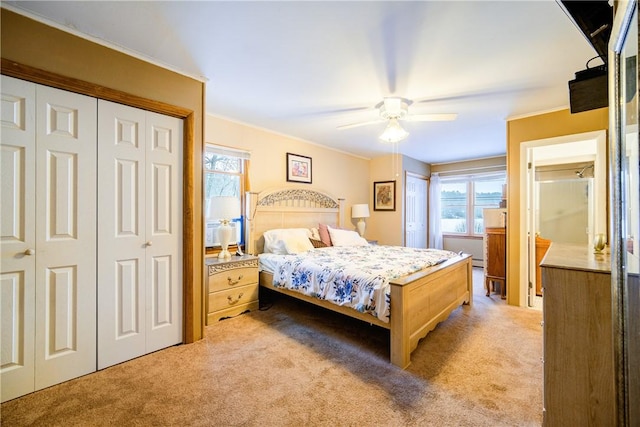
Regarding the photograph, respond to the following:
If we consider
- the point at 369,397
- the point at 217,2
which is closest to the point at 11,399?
the point at 369,397

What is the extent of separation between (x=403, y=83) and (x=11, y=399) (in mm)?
3690

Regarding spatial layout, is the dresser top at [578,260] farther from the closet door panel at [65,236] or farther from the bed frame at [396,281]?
the closet door panel at [65,236]

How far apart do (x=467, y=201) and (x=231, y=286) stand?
562 cm

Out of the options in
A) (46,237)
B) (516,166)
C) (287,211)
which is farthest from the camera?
(287,211)

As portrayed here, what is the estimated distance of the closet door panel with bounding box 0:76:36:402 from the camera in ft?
5.38

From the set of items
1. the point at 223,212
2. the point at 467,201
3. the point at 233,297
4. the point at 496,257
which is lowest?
the point at 233,297

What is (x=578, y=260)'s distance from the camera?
140cm

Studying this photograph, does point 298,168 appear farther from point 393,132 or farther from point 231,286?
point 231,286

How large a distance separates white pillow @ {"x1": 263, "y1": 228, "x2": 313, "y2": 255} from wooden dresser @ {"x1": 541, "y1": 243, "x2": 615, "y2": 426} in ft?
8.78

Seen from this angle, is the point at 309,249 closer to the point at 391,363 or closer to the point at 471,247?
the point at 391,363

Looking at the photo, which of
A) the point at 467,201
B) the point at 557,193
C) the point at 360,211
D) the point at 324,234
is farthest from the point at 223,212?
the point at 467,201

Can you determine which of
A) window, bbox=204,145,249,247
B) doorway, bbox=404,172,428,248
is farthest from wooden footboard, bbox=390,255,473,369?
doorway, bbox=404,172,428,248

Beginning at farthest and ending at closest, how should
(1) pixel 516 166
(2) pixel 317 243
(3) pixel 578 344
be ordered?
(2) pixel 317 243 → (1) pixel 516 166 → (3) pixel 578 344

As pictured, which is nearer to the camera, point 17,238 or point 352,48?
point 17,238
